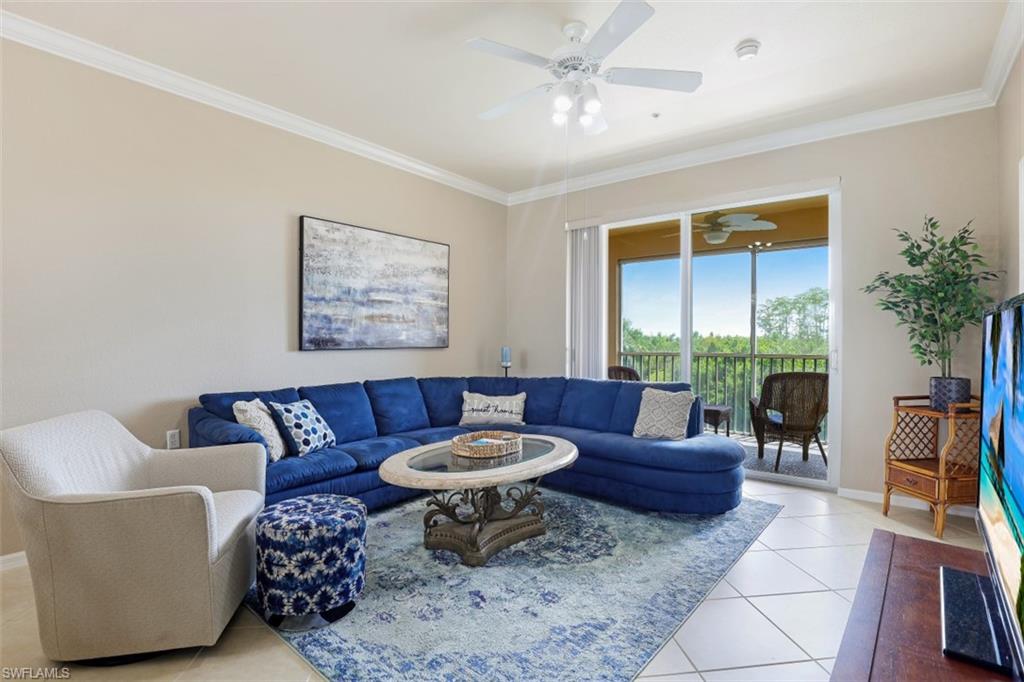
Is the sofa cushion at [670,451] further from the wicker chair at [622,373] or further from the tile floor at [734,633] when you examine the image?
the wicker chair at [622,373]

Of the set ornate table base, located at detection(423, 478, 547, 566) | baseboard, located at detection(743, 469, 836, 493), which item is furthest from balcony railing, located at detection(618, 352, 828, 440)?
ornate table base, located at detection(423, 478, 547, 566)

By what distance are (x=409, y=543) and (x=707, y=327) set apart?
3.31m

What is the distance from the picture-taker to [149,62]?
3.01m

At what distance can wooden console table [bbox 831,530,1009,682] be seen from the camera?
1.03 m

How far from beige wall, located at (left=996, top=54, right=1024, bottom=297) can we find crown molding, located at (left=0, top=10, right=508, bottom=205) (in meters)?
4.22

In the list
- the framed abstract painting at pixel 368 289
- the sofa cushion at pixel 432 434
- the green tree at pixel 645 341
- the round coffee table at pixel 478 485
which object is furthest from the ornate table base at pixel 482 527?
the green tree at pixel 645 341

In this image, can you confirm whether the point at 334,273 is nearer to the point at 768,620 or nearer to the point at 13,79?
the point at 13,79

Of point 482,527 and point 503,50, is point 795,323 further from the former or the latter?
point 503,50

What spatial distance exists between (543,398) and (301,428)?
86.8 inches

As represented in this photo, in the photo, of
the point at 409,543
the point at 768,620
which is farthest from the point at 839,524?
the point at 409,543

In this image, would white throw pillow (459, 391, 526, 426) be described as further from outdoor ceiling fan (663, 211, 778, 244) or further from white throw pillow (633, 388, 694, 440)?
outdoor ceiling fan (663, 211, 778, 244)

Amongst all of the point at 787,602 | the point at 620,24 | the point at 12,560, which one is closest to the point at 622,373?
the point at 787,602

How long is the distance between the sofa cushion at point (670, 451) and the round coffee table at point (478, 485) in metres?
0.56

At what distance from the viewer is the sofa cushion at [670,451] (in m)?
3.27
